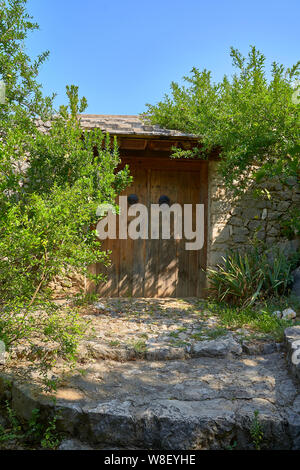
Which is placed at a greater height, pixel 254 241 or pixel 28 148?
pixel 28 148

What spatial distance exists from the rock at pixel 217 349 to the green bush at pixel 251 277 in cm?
125

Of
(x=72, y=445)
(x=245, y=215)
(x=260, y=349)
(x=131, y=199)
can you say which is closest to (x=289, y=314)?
(x=260, y=349)

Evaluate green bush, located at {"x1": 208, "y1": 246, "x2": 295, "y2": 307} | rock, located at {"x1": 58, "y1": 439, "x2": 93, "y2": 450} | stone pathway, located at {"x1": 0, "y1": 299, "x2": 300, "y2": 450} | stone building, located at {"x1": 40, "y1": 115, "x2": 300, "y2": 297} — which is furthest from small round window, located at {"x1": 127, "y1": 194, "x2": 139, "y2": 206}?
rock, located at {"x1": 58, "y1": 439, "x2": 93, "y2": 450}

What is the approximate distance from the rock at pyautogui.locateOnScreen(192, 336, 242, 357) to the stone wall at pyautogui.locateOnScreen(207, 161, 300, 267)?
227 centimetres

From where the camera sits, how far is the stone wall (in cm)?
564

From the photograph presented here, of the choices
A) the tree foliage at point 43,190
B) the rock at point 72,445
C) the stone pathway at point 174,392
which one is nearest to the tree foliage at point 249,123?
the tree foliage at point 43,190

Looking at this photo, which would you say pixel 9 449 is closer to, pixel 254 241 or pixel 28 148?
pixel 28 148

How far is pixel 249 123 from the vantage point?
4.84 metres

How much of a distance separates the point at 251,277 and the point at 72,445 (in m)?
3.47

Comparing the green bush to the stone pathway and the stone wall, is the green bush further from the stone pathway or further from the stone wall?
the stone pathway

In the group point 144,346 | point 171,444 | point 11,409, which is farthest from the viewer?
point 144,346

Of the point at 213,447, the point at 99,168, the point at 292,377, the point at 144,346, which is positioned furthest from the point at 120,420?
the point at 99,168

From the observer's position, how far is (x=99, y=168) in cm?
453

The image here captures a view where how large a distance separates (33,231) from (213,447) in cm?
206
